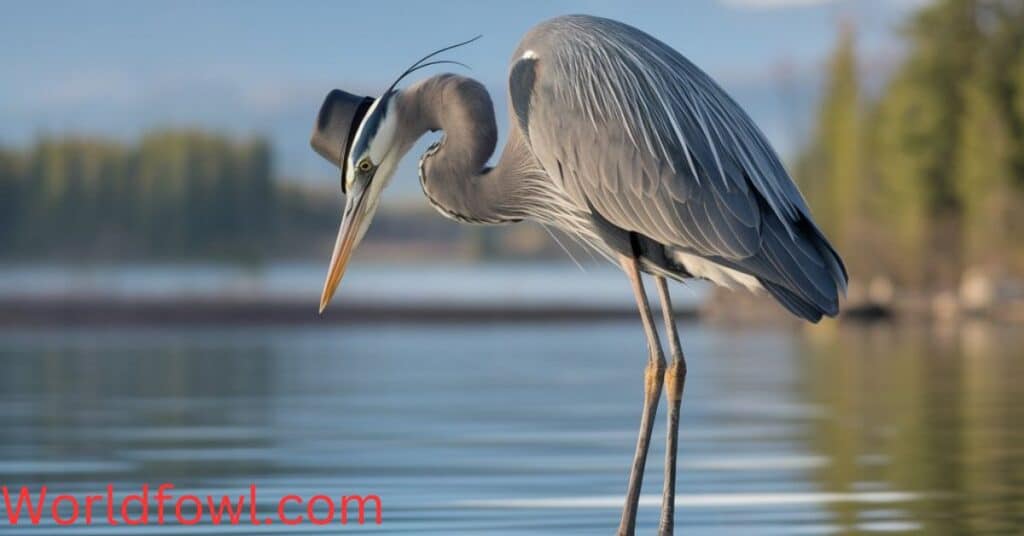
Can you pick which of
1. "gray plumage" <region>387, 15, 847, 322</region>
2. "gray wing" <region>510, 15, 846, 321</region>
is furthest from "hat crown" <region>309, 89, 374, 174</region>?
"gray wing" <region>510, 15, 846, 321</region>

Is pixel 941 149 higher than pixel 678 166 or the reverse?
higher

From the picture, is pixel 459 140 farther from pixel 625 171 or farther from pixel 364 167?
pixel 625 171

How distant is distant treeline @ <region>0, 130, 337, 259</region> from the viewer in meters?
95.5

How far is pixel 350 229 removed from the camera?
7121 mm

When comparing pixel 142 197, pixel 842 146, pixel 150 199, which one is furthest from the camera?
pixel 142 197

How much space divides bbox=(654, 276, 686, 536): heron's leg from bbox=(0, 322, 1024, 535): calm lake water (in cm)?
59

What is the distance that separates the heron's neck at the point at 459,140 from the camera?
7180 millimetres

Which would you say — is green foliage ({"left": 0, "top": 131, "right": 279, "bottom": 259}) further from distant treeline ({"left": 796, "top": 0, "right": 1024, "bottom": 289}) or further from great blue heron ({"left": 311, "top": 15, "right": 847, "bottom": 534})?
great blue heron ({"left": 311, "top": 15, "right": 847, "bottom": 534})

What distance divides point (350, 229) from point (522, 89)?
78 cm

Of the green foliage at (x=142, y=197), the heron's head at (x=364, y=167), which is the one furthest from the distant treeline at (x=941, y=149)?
the heron's head at (x=364, y=167)

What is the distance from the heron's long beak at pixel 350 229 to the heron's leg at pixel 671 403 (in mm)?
1049

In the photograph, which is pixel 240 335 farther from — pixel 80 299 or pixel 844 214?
pixel 844 214

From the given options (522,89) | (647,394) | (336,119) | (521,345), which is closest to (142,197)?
(521,345)

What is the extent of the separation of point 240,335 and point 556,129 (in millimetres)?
34973
